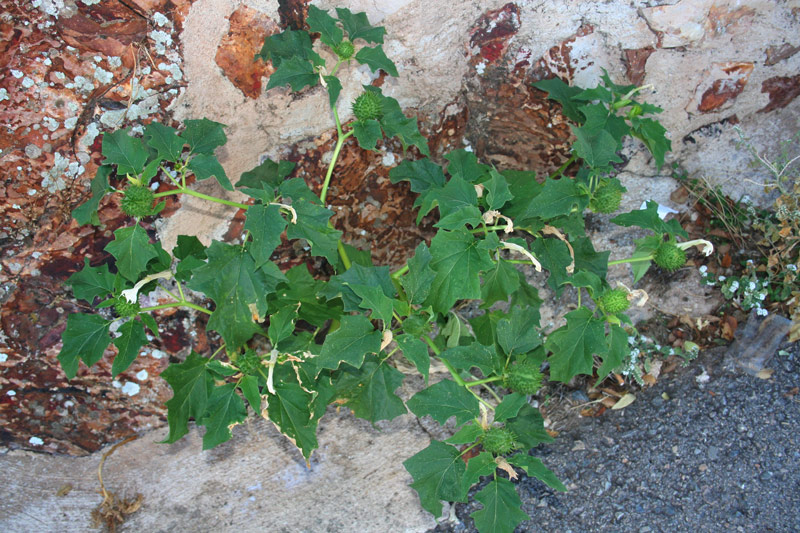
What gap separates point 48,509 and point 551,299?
2.51m

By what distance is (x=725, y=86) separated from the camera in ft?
9.68

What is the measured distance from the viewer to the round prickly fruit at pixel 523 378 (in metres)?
2.17

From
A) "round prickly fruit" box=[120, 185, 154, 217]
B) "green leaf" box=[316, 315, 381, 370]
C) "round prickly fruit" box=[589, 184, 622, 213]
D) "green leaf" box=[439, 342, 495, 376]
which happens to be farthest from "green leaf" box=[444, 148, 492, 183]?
"round prickly fruit" box=[120, 185, 154, 217]

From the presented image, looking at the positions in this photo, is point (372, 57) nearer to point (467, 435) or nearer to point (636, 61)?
point (636, 61)

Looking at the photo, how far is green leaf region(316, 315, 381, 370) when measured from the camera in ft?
6.37

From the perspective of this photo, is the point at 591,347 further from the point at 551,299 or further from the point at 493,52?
the point at 493,52

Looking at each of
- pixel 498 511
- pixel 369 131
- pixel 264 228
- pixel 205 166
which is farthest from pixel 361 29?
pixel 498 511

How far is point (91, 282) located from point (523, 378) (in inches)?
66.9

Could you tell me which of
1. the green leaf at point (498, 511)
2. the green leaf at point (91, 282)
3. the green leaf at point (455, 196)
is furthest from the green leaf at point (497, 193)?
the green leaf at point (91, 282)

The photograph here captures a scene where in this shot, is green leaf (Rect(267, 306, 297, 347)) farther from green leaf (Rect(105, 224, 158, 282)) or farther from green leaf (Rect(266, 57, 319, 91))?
green leaf (Rect(266, 57, 319, 91))

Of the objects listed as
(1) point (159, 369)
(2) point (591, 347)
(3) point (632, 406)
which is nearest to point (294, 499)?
(1) point (159, 369)

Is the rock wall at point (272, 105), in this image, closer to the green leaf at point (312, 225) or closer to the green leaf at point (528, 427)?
the green leaf at point (312, 225)

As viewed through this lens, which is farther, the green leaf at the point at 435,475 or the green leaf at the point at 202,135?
the green leaf at the point at 202,135

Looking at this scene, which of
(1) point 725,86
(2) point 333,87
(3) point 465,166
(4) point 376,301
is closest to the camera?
(4) point 376,301
